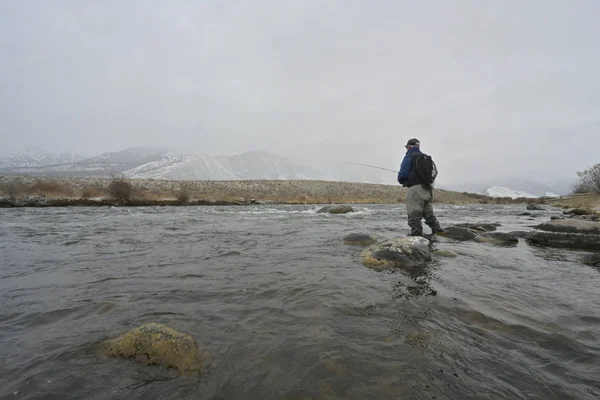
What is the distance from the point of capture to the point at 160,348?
244cm

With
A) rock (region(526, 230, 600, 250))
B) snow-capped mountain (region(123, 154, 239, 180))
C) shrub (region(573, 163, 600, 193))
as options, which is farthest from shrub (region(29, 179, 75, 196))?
snow-capped mountain (region(123, 154, 239, 180))

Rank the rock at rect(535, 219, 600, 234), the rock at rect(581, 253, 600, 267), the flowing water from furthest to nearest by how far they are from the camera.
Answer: the rock at rect(535, 219, 600, 234), the rock at rect(581, 253, 600, 267), the flowing water

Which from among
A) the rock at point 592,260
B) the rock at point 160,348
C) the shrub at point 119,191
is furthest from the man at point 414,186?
the shrub at point 119,191

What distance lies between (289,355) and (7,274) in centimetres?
557

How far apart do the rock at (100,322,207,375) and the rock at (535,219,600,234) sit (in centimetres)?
1026

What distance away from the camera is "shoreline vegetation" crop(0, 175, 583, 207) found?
2286 cm

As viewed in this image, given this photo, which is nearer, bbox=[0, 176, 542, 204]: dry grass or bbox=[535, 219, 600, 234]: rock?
bbox=[535, 219, 600, 234]: rock

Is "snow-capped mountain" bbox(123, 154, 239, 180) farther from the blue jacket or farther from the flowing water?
the flowing water

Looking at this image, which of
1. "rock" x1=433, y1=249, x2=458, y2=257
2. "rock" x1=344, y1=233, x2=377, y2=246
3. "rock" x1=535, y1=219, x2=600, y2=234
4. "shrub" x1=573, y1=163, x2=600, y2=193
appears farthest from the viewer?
"shrub" x1=573, y1=163, x2=600, y2=193

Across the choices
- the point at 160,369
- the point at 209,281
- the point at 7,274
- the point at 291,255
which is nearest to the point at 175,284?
the point at 209,281

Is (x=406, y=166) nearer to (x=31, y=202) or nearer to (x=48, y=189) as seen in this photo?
(x=31, y=202)

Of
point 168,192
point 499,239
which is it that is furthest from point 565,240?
point 168,192

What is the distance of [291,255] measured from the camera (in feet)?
20.2

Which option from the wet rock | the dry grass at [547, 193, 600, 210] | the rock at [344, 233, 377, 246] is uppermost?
the dry grass at [547, 193, 600, 210]
